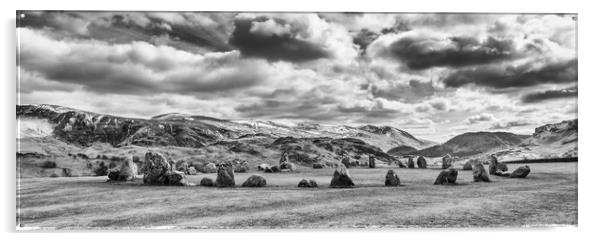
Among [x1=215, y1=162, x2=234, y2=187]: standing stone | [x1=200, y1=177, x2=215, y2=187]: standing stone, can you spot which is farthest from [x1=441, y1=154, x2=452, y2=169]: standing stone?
[x1=200, y1=177, x2=215, y2=187]: standing stone

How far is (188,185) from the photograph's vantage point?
11.5 m

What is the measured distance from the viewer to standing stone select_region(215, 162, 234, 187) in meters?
11.5

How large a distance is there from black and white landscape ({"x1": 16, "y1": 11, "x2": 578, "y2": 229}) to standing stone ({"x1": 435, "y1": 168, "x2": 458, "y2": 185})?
0.03 metres

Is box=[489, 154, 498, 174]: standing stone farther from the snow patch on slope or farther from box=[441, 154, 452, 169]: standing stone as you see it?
the snow patch on slope

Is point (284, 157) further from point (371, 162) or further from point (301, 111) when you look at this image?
point (371, 162)

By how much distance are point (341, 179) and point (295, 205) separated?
1479mm

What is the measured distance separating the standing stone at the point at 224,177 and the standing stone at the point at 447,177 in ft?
16.0

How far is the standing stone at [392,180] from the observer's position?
1156cm

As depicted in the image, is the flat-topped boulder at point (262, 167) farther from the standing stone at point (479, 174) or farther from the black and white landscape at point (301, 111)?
the standing stone at point (479, 174)

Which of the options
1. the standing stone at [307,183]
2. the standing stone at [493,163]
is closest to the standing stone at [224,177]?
the standing stone at [307,183]

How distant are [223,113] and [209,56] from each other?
137 cm
